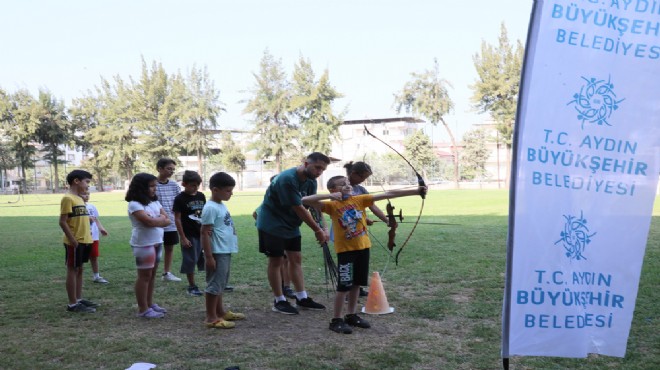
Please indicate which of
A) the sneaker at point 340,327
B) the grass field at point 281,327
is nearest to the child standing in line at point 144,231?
the grass field at point 281,327

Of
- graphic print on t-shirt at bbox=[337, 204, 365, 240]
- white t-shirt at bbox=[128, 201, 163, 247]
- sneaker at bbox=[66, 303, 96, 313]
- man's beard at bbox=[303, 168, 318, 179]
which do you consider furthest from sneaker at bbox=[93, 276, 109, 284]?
graphic print on t-shirt at bbox=[337, 204, 365, 240]

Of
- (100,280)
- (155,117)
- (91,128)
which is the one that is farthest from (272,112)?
(100,280)

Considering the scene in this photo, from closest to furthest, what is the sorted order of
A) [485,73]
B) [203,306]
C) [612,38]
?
1. [612,38]
2. [203,306]
3. [485,73]

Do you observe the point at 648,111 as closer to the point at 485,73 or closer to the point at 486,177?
the point at 485,73

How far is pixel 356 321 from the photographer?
5141mm

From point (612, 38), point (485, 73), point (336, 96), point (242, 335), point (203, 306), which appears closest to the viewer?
point (612, 38)

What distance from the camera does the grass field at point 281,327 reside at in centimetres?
414

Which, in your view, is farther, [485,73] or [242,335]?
[485,73]

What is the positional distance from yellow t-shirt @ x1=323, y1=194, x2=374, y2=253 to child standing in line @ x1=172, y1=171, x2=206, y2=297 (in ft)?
6.98

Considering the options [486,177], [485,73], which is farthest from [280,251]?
[486,177]

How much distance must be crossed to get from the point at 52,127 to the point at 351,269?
62.6 metres

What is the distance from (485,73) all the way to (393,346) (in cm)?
5232

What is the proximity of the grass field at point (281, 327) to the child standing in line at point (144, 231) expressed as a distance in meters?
0.27

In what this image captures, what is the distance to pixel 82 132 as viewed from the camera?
2500 inches
